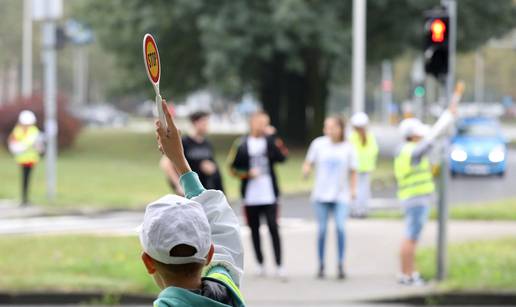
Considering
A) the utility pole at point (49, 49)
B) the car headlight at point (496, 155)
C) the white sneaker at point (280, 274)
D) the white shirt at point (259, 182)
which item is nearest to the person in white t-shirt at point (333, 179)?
the white sneaker at point (280, 274)

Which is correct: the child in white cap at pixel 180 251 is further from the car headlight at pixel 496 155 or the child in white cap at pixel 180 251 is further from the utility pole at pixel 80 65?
the utility pole at pixel 80 65

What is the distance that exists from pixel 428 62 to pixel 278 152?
1871 mm

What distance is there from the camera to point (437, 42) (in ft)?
36.3

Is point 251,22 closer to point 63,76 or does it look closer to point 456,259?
point 456,259

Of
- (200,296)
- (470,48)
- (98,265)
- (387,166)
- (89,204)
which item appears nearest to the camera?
(200,296)

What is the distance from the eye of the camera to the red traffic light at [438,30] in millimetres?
11094

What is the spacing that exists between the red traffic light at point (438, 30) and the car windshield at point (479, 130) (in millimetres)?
17310

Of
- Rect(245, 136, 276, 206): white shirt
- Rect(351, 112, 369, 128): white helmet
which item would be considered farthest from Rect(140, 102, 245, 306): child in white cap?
→ Rect(351, 112, 369, 128): white helmet

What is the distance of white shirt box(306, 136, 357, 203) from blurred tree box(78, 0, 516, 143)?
68.7ft

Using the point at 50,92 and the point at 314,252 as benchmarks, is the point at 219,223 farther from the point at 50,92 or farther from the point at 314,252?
the point at 50,92

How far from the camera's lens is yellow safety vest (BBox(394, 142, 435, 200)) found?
10266mm

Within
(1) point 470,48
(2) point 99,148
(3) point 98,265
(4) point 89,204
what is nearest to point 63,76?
(2) point 99,148

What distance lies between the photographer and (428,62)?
10.9 m

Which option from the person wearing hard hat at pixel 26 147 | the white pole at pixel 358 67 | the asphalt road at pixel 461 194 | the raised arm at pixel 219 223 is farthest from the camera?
the asphalt road at pixel 461 194
